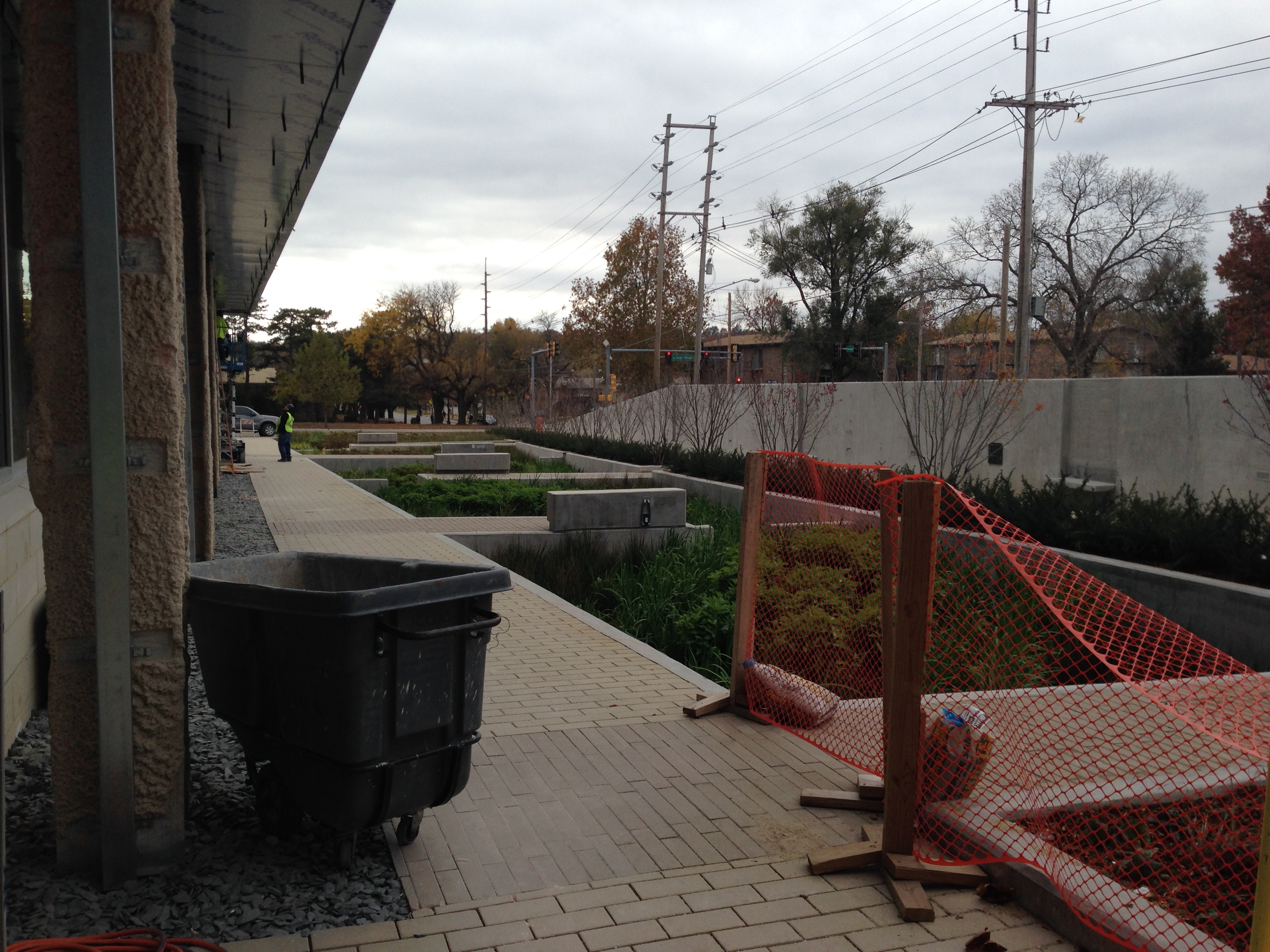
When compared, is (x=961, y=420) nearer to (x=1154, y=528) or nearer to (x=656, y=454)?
(x=1154, y=528)

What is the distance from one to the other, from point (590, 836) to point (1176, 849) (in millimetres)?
2282

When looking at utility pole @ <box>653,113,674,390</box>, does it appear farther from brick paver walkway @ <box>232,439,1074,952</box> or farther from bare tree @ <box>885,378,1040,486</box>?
brick paver walkway @ <box>232,439,1074,952</box>

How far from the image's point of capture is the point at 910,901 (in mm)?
3588

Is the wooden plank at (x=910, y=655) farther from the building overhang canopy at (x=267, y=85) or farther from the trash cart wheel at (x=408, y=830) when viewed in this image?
the building overhang canopy at (x=267, y=85)

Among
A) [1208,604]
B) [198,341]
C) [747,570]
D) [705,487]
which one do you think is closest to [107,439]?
[747,570]

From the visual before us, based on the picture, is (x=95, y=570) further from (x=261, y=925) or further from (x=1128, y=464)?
(x=1128, y=464)

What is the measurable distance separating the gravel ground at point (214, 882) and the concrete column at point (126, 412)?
163 millimetres

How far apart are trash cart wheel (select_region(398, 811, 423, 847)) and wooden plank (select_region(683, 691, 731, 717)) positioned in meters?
2.08

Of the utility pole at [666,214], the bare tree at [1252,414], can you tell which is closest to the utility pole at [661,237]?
the utility pole at [666,214]

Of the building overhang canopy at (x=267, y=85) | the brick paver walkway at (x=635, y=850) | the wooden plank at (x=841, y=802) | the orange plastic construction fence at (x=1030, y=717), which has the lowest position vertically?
the brick paver walkway at (x=635, y=850)

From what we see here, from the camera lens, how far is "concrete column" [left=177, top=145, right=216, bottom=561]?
9.00 metres

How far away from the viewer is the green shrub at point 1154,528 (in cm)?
873

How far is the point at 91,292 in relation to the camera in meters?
3.46

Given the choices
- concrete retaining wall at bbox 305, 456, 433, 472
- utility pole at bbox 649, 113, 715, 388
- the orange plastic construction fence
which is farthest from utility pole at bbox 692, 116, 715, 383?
the orange plastic construction fence
